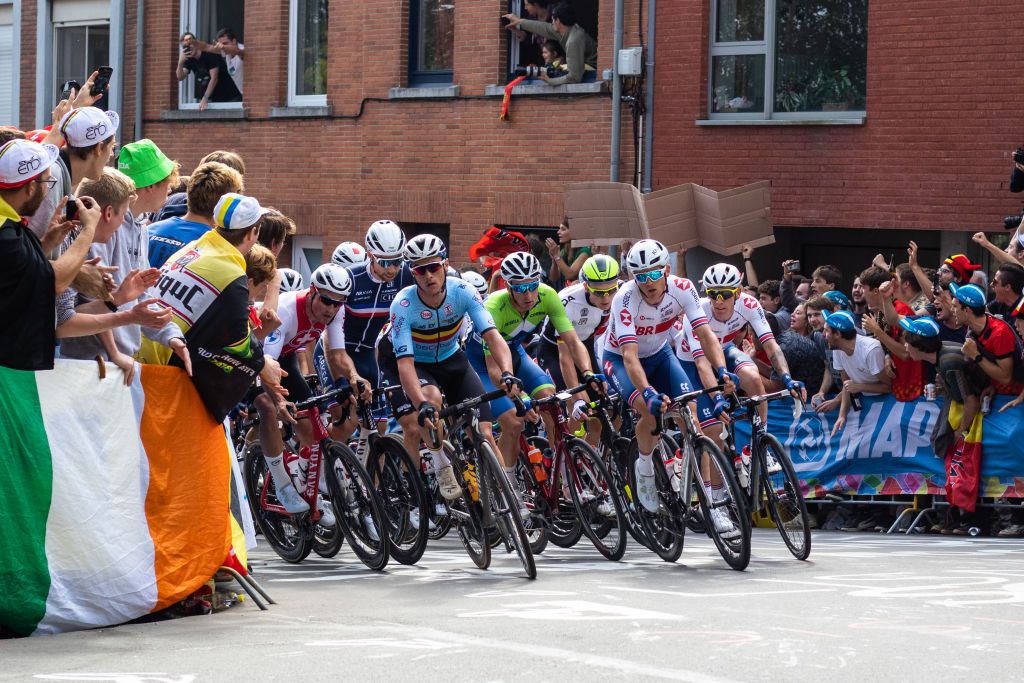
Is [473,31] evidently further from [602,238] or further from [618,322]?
[618,322]

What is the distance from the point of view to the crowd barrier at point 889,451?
42.4 feet

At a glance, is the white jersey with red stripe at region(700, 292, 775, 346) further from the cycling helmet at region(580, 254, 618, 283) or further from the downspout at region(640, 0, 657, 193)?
the downspout at region(640, 0, 657, 193)

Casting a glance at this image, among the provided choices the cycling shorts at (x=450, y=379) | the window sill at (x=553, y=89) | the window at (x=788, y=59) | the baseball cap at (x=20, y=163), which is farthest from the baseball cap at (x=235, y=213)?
the window sill at (x=553, y=89)

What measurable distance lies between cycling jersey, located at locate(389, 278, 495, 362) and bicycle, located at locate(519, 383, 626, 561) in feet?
2.24

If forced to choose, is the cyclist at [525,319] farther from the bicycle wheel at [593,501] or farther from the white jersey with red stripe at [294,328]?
the white jersey with red stripe at [294,328]

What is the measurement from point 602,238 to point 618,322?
20.1 ft

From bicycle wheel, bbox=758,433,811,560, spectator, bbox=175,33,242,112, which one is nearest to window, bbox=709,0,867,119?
spectator, bbox=175,33,242,112

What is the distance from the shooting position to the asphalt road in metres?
6.74

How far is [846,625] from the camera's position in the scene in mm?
7883

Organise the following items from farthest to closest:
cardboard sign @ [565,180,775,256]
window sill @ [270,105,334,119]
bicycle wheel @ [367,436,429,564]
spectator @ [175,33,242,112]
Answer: spectator @ [175,33,242,112] → window sill @ [270,105,334,119] → cardboard sign @ [565,180,775,256] → bicycle wheel @ [367,436,429,564]

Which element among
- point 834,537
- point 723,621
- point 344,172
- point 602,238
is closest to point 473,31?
point 344,172

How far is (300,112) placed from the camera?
77.4 ft

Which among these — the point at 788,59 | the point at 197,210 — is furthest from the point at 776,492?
the point at 788,59

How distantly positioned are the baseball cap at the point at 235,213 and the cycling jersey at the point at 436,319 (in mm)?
2104
